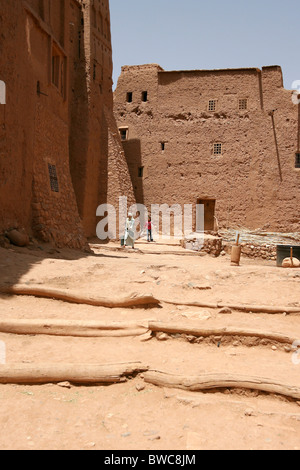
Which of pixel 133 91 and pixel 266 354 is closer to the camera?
pixel 266 354

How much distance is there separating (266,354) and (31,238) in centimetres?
652

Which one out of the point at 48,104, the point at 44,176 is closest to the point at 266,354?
the point at 44,176

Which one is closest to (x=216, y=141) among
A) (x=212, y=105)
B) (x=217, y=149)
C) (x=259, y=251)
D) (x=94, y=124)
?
(x=217, y=149)

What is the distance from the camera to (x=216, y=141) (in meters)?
23.5

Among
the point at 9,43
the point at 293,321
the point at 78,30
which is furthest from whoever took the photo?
the point at 78,30

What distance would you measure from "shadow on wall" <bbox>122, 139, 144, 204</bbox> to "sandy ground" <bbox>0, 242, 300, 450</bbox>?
1658cm

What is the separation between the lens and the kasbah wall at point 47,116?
30.2ft

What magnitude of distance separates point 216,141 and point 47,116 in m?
13.5

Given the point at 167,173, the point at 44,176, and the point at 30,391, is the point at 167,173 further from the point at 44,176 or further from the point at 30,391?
the point at 30,391

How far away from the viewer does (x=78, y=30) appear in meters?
18.9

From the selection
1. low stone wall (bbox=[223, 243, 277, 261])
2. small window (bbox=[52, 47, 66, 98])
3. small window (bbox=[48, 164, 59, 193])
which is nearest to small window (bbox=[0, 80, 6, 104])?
small window (bbox=[48, 164, 59, 193])

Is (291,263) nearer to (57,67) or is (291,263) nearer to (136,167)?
(57,67)

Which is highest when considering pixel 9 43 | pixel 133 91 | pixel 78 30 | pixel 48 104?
pixel 78 30

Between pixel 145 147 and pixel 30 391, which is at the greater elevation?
pixel 145 147
